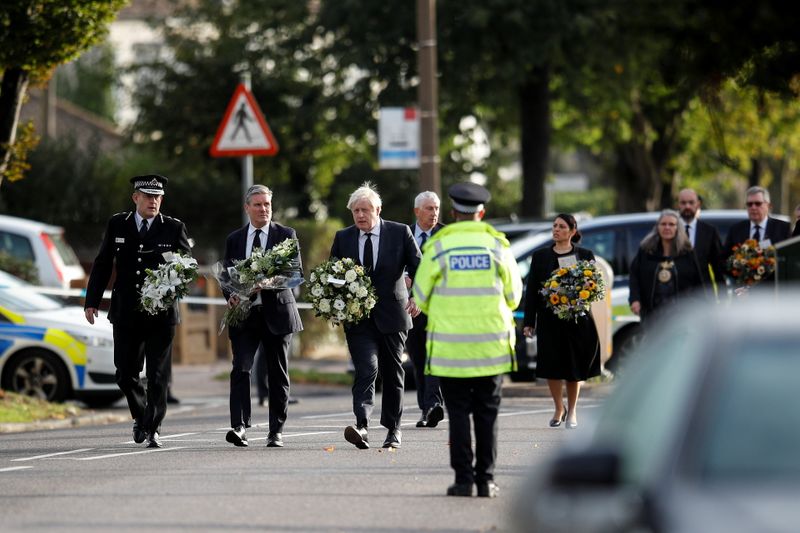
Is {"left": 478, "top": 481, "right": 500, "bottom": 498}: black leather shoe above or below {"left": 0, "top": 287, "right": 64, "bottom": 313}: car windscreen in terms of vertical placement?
below

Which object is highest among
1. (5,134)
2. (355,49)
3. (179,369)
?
(355,49)

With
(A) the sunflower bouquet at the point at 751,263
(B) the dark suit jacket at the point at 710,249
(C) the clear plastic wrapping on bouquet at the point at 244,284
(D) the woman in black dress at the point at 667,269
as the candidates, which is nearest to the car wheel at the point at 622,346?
(B) the dark suit jacket at the point at 710,249

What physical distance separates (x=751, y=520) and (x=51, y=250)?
63.9 ft

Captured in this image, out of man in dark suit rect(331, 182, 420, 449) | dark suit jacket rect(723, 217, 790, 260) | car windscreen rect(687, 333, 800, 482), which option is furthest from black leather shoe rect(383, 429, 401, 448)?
car windscreen rect(687, 333, 800, 482)

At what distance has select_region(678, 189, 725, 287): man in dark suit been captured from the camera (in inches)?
598

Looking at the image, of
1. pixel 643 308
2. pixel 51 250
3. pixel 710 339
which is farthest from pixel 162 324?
pixel 51 250

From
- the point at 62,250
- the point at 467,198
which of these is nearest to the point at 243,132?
the point at 62,250

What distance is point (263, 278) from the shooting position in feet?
39.9

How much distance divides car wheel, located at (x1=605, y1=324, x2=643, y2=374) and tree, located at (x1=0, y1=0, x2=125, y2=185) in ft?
21.8

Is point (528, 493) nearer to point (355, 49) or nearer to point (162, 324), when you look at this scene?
point (162, 324)

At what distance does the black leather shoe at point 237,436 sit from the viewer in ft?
40.1

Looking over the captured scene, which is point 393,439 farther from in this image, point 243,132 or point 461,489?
point 243,132

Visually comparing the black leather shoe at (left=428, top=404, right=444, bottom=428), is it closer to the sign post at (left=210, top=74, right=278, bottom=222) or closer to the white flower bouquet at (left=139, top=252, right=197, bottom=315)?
the white flower bouquet at (left=139, top=252, right=197, bottom=315)

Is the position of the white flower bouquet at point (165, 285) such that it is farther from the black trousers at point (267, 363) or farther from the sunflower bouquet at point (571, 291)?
the sunflower bouquet at point (571, 291)
